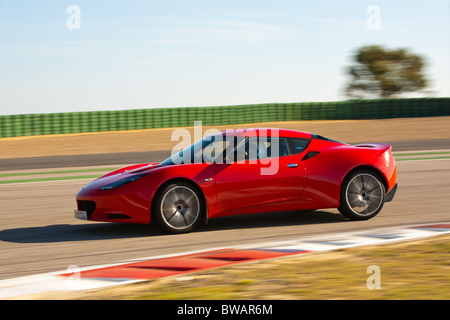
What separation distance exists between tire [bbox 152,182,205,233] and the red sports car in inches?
0.5

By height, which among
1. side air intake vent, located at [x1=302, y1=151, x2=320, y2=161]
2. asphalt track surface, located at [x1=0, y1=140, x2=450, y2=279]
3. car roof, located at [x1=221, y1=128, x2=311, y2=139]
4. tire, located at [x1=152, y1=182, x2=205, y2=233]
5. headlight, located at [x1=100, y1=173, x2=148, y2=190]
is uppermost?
car roof, located at [x1=221, y1=128, x2=311, y2=139]

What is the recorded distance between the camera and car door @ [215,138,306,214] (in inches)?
309

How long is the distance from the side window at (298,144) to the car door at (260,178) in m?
0.08

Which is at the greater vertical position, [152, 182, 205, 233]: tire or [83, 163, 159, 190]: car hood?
[83, 163, 159, 190]: car hood

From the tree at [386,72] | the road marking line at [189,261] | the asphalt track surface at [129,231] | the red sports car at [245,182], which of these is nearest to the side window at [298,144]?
the red sports car at [245,182]

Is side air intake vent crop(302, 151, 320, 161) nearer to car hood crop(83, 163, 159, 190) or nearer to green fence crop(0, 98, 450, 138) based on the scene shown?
car hood crop(83, 163, 159, 190)

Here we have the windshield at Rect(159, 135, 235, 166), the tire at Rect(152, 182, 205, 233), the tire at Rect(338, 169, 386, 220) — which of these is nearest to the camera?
the tire at Rect(152, 182, 205, 233)

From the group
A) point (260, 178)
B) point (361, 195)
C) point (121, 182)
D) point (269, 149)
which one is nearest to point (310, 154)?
point (269, 149)

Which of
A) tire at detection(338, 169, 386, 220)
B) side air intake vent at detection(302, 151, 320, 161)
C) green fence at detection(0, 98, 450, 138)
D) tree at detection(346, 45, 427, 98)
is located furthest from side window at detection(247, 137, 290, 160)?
tree at detection(346, 45, 427, 98)

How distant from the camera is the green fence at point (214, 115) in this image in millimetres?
35250

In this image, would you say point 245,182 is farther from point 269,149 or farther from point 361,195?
point 361,195
